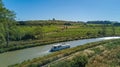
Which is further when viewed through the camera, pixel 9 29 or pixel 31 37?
pixel 31 37

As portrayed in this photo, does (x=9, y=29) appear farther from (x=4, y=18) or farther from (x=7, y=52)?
(x=7, y=52)

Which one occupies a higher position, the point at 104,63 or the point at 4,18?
the point at 4,18

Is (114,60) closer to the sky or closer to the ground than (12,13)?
closer to the ground

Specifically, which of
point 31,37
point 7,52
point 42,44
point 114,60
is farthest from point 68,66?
point 31,37

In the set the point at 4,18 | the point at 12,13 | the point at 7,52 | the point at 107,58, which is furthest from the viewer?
the point at 12,13

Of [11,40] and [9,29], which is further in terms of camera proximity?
[11,40]

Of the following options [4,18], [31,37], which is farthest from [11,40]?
[4,18]

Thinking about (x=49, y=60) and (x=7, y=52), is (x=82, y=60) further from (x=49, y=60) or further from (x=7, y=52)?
(x=7, y=52)

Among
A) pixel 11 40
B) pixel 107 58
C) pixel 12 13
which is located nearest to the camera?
pixel 107 58

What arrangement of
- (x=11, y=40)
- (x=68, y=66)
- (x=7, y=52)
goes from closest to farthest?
(x=68, y=66) → (x=7, y=52) → (x=11, y=40)
